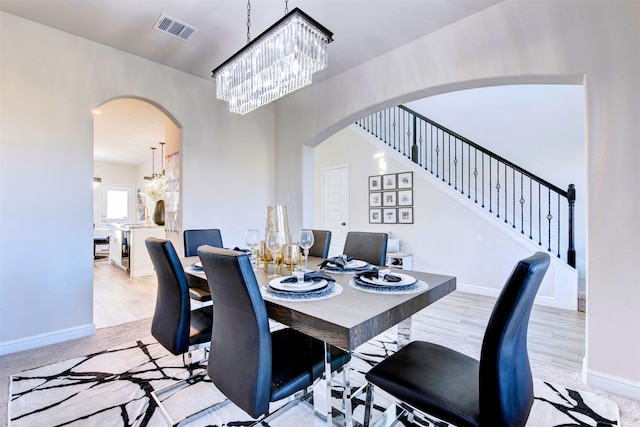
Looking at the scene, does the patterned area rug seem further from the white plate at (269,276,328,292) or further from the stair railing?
the stair railing

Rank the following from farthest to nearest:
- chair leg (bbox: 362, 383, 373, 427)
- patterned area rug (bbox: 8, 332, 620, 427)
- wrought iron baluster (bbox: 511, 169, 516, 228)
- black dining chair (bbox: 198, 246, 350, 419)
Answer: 1. wrought iron baluster (bbox: 511, 169, 516, 228)
2. patterned area rug (bbox: 8, 332, 620, 427)
3. chair leg (bbox: 362, 383, 373, 427)
4. black dining chair (bbox: 198, 246, 350, 419)

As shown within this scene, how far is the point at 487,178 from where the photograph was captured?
15.6ft

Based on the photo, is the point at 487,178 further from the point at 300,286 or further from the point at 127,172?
the point at 127,172

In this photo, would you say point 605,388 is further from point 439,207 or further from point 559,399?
point 439,207

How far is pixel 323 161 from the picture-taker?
6312mm

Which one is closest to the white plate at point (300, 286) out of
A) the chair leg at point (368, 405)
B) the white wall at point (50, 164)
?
the chair leg at point (368, 405)

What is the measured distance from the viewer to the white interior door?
19.5 feet

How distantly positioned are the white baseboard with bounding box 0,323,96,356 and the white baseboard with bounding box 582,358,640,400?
401 cm

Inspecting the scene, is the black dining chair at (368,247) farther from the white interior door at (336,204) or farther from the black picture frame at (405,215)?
the white interior door at (336,204)

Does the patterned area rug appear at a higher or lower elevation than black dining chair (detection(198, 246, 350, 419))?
lower

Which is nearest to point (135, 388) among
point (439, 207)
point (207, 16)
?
point (207, 16)

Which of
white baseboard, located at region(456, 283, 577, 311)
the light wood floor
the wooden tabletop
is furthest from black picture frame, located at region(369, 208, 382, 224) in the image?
the wooden tabletop

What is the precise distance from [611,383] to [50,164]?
456cm

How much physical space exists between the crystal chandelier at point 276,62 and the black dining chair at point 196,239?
118 centimetres
